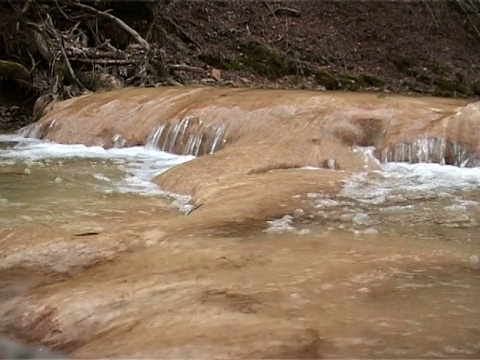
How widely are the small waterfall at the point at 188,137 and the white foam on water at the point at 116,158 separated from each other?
0.12 m

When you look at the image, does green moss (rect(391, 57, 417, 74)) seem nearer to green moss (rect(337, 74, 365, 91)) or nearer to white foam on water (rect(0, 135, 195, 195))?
green moss (rect(337, 74, 365, 91))

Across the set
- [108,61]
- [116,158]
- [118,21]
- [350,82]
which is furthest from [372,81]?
[116,158]

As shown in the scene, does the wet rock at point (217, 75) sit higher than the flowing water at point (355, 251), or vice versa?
the wet rock at point (217, 75)

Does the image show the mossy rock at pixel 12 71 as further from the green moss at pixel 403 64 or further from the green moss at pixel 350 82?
the green moss at pixel 403 64

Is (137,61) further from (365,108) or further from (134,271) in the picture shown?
(134,271)

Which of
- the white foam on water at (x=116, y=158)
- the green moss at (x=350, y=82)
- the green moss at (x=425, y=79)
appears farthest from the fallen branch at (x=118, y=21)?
the green moss at (x=425, y=79)

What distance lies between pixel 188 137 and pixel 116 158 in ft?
3.30

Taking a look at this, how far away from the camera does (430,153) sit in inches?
301

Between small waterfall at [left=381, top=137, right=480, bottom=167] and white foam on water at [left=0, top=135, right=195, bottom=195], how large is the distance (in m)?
2.56

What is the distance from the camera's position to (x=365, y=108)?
8523mm

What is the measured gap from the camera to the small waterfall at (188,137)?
8789 millimetres

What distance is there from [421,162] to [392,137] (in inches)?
18.2

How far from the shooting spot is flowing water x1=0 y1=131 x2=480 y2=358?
9.25ft

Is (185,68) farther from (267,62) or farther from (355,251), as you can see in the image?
(355,251)
